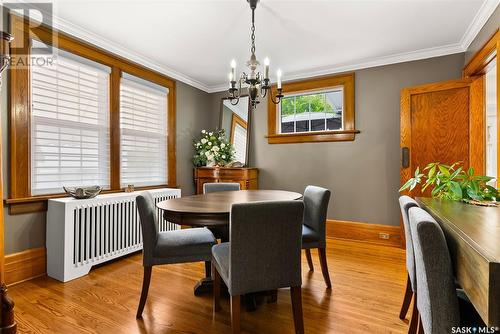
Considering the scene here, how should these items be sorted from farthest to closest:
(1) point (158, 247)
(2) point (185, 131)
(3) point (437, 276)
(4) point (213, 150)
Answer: (2) point (185, 131)
(4) point (213, 150)
(1) point (158, 247)
(3) point (437, 276)

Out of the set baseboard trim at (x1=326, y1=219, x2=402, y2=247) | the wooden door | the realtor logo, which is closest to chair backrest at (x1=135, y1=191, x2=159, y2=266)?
the realtor logo

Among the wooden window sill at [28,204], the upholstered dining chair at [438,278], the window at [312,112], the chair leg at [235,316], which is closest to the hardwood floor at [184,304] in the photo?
the chair leg at [235,316]

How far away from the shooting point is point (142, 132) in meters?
3.45

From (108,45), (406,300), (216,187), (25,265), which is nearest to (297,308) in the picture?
(406,300)

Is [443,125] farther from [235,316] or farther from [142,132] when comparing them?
[142,132]

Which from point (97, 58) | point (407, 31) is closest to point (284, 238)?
point (407, 31)

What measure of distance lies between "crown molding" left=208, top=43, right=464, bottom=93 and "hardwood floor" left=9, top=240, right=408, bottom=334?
2.46 m

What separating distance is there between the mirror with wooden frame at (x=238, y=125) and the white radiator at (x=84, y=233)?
194 centimetres

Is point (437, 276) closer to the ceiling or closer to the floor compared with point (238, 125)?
closer to the floor

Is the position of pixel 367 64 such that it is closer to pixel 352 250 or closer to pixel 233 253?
pixel 352 250

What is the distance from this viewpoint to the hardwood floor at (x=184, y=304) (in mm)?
1662

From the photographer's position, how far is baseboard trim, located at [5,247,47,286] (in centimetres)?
221

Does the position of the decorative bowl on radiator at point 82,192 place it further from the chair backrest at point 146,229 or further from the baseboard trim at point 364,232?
the baseboard trim at point 364,232

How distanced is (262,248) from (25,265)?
7.59 feet
